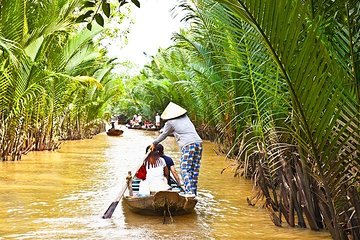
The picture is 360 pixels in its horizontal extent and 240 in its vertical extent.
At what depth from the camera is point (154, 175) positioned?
6934mm

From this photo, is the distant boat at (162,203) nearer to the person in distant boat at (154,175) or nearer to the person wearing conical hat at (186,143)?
the person in distant boat at (154,175)

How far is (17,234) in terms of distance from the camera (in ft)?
19.0

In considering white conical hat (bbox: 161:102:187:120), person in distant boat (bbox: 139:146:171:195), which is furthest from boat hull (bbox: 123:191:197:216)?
white conical hat (bbox: 161:102:187:120)

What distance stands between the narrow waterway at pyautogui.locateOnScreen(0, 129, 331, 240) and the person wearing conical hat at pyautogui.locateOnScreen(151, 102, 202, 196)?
0.49 meters

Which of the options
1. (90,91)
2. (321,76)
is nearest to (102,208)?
(321,76)

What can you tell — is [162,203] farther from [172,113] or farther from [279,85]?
[279,85]

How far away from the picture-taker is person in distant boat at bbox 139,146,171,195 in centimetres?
687

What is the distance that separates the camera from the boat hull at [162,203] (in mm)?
6270

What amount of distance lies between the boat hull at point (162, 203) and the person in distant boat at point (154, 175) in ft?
0.95

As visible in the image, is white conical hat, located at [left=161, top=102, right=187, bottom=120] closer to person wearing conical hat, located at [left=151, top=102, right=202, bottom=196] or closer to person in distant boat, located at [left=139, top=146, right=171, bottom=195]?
person wearing conical hat, located at [left=151, top=102, right=202, bottom=196]

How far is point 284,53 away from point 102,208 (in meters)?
5.05

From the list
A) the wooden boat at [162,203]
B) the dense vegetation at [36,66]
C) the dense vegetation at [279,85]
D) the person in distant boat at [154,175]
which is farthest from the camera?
the dense vegetation at [36,66]

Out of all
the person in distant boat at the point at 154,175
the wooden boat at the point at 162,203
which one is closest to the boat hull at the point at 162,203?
the wooden boat at the point at 162,203

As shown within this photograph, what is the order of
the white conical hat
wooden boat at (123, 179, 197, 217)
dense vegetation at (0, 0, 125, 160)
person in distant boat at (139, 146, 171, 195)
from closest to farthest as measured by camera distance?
wooden boat at (123, 179, 197, 217), person in distant boat at (139, 146, 171, 195), the white conical hat, dense vegetation at (0, 0, 125, 160)
